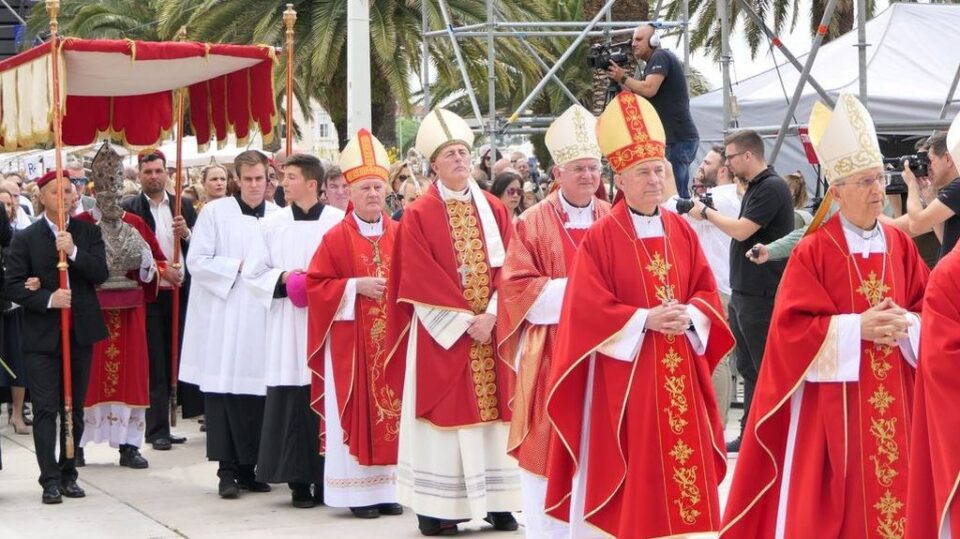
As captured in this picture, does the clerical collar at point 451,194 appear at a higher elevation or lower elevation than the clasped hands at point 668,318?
higher

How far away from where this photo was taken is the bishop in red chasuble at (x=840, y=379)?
5547 mm

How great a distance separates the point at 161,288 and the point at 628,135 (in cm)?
541

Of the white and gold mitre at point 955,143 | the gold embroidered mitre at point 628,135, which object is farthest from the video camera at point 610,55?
the white and gold mitre at point 955,143

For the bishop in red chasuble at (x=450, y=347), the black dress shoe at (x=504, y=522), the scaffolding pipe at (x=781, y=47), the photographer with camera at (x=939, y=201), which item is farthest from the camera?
the scaffolding pipe at (x=781, y=47)

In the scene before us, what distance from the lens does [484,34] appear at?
575 inches

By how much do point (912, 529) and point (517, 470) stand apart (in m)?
3.44

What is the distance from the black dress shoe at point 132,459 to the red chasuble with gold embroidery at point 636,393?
469 centimetres

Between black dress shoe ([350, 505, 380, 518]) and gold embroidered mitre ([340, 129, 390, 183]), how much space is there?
5.93 ft

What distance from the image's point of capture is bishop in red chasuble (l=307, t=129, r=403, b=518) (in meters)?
8.44

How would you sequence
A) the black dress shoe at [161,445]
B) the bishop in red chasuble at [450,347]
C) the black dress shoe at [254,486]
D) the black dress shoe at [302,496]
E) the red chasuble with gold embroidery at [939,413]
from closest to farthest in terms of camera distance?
the red chasuble with gold embroidery at [939,413]
the bishop in red chasuble at [450,347]
the black dress shoe at [302,496]
the black dress shoe at [254,486]
the black dress shoe at [161,445]

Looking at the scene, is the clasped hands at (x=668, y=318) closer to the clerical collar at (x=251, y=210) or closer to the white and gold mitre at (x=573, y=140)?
the white and gold mitre at (x=573, y=140)

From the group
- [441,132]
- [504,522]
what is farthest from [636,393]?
[441,132]

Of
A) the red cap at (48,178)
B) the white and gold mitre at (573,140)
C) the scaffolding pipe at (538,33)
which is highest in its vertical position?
the scaffolding pipe at (538,33)

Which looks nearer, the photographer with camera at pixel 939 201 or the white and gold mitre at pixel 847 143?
the white and gold mitre at pixel 847 143
